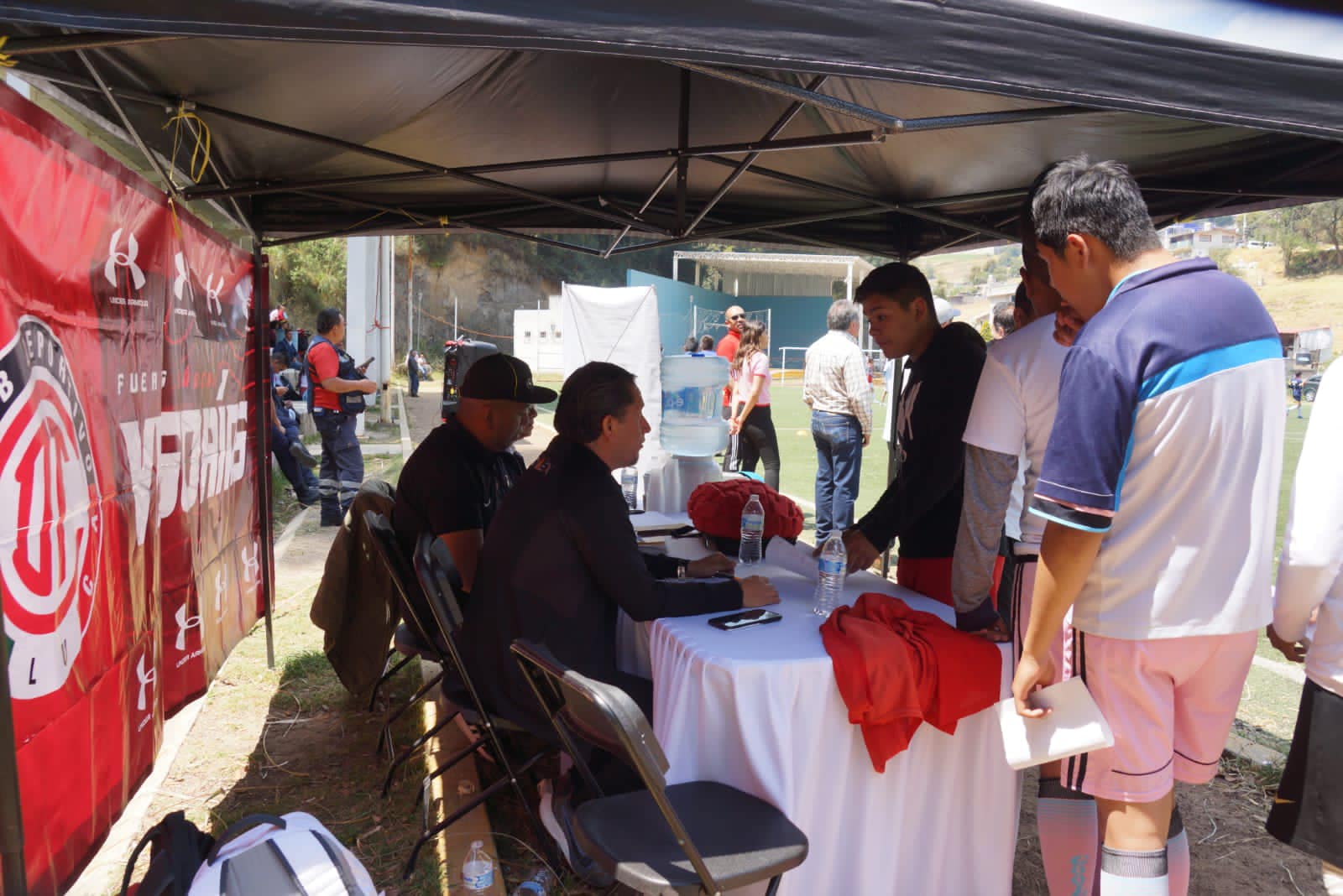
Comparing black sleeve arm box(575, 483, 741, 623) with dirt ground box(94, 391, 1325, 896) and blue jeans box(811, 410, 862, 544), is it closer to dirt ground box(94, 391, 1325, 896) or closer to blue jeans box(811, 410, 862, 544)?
dirt ground box(94, 391, 1325, 896)

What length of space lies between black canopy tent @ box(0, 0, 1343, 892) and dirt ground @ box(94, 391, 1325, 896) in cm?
92

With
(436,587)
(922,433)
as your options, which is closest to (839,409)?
(922,433)

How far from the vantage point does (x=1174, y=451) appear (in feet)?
5.10

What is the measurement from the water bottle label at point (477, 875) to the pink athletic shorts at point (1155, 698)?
4.96 feet

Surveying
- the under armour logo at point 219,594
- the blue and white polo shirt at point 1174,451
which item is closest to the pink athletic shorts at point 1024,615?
the blue and white polo shirt at point 1174,451

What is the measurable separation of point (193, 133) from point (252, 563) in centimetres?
193

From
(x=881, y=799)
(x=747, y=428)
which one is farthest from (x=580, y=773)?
(x=747, y=428)

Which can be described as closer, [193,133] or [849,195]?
[193,133]

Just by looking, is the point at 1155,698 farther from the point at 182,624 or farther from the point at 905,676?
the point at 182,624

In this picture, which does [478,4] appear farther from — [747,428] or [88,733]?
[747,428]

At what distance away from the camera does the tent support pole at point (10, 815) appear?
1492mm

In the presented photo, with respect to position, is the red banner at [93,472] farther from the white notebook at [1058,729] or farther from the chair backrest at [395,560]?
the white notebook at [1058,729]

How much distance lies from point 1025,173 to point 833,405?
2699 millimetres

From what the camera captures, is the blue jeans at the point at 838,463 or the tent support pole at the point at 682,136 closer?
the tent support pole at the point at 682,136
